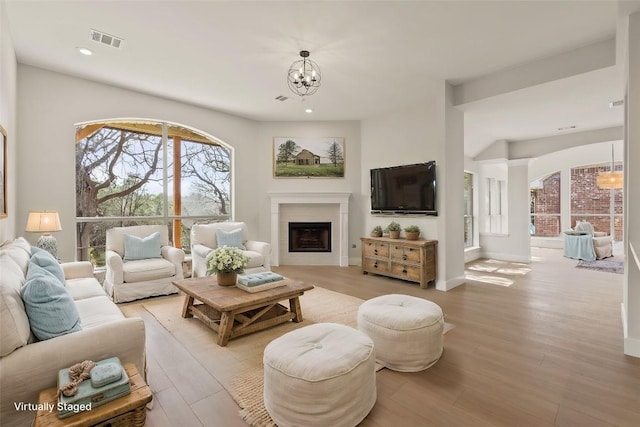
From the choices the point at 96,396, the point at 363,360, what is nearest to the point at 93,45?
the point at 96,396

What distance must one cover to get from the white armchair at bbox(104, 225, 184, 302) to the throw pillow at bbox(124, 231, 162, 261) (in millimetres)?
56

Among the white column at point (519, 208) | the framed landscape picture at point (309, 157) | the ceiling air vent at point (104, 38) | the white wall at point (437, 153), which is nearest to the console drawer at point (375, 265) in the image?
the white wall at point (437, 153)

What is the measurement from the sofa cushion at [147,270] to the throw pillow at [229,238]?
0.87 meters

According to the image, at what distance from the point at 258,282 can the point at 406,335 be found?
1.49 metres

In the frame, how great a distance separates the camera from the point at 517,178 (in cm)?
683

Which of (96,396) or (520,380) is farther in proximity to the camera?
(520,380)

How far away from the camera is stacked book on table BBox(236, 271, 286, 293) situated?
297cm

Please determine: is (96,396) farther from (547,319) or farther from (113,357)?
(547,319)

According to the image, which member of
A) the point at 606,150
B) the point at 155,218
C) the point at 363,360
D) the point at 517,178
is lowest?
the point at 363,360

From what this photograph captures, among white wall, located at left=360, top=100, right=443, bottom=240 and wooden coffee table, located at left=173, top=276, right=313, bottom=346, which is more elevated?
white wall, located at left=360, top=100, right=443, bottom=240

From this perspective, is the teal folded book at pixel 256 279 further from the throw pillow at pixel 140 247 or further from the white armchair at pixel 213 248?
the throw pillow at pixel 140 247

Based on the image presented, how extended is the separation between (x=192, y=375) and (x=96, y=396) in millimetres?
969

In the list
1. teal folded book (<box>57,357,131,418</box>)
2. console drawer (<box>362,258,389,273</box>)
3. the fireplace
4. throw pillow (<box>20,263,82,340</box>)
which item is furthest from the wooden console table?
throw pillow (<box>20,263,82,340</box>)

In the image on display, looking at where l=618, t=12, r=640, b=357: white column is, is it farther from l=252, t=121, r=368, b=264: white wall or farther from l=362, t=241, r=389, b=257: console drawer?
l=252, t=121, r=368, b=264: white wall
